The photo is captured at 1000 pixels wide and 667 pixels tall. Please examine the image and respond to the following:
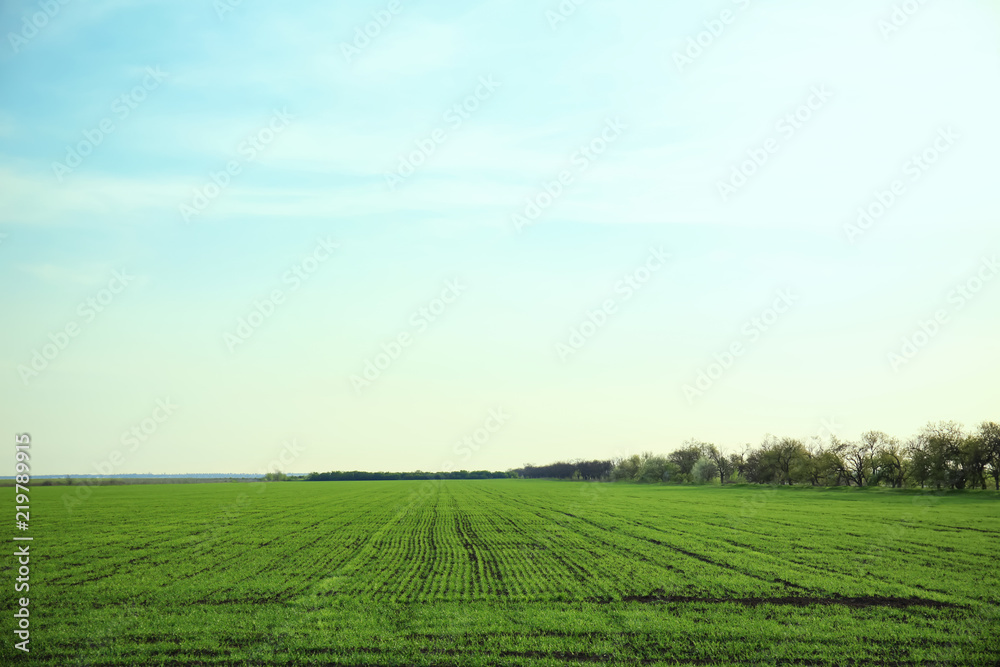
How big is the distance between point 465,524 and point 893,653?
30.6 metres

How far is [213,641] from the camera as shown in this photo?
49.1 feet

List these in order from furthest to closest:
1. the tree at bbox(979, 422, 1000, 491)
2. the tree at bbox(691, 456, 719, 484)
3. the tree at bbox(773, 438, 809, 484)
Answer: the tree at bbox(691, 456, 719, 484) < the tree at bbox(773, 438, 809, 484) < the tree at bbox(979, 422, 1000, 491)

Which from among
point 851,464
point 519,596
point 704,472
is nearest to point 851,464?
point 851,464

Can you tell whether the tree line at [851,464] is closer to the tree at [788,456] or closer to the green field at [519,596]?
the tree at [788,456]

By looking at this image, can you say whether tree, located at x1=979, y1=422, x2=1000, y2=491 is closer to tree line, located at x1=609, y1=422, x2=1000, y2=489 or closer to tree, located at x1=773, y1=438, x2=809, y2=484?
tree line, located at x1=609, y1=422, x2=1000, y2=489

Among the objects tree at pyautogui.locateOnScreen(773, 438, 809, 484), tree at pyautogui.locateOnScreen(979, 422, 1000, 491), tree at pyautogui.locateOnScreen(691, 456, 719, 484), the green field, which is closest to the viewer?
the green field

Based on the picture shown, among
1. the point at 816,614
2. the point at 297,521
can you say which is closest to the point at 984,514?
the point at 816,614

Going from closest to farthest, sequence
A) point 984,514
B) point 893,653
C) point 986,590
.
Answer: point 893,653 < point 986,590 < point 984,514

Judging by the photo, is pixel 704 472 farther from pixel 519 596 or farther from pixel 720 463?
pixel 519 596

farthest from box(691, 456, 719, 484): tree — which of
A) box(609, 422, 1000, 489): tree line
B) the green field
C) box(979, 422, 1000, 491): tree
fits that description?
the green field

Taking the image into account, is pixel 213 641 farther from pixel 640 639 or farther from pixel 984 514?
pixel 984 514

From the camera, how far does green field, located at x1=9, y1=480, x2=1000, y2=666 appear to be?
1436 cm

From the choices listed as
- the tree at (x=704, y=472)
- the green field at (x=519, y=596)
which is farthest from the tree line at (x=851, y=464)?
the green field at (x=519, y=596)

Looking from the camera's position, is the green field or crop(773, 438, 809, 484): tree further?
crop(773, 438, 809, 484): tree
